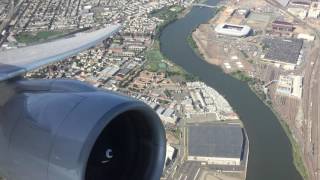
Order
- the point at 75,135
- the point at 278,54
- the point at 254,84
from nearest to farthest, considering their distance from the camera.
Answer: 1. the point at 75,135
2. the point at 254,84
3. the point at 278,54

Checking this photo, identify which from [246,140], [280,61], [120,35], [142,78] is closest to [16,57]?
[246,140]

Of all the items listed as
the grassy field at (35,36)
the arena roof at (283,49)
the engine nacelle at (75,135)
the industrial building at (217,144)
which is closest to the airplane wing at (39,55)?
the engine nacelle at (75,135)

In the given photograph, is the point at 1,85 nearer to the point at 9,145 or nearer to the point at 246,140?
the point at 9,145

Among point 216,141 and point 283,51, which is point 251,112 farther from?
point 283,51

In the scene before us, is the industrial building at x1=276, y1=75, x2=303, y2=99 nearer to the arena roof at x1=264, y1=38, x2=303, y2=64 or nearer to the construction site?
the construction site

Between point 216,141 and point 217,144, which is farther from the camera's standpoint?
point 216,141

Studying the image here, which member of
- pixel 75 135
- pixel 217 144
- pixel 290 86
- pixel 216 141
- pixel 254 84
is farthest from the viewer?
pixel 254 84

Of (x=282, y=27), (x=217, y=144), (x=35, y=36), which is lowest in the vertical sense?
(x=282, y=27)

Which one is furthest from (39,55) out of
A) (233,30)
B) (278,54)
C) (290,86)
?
(233,30)
